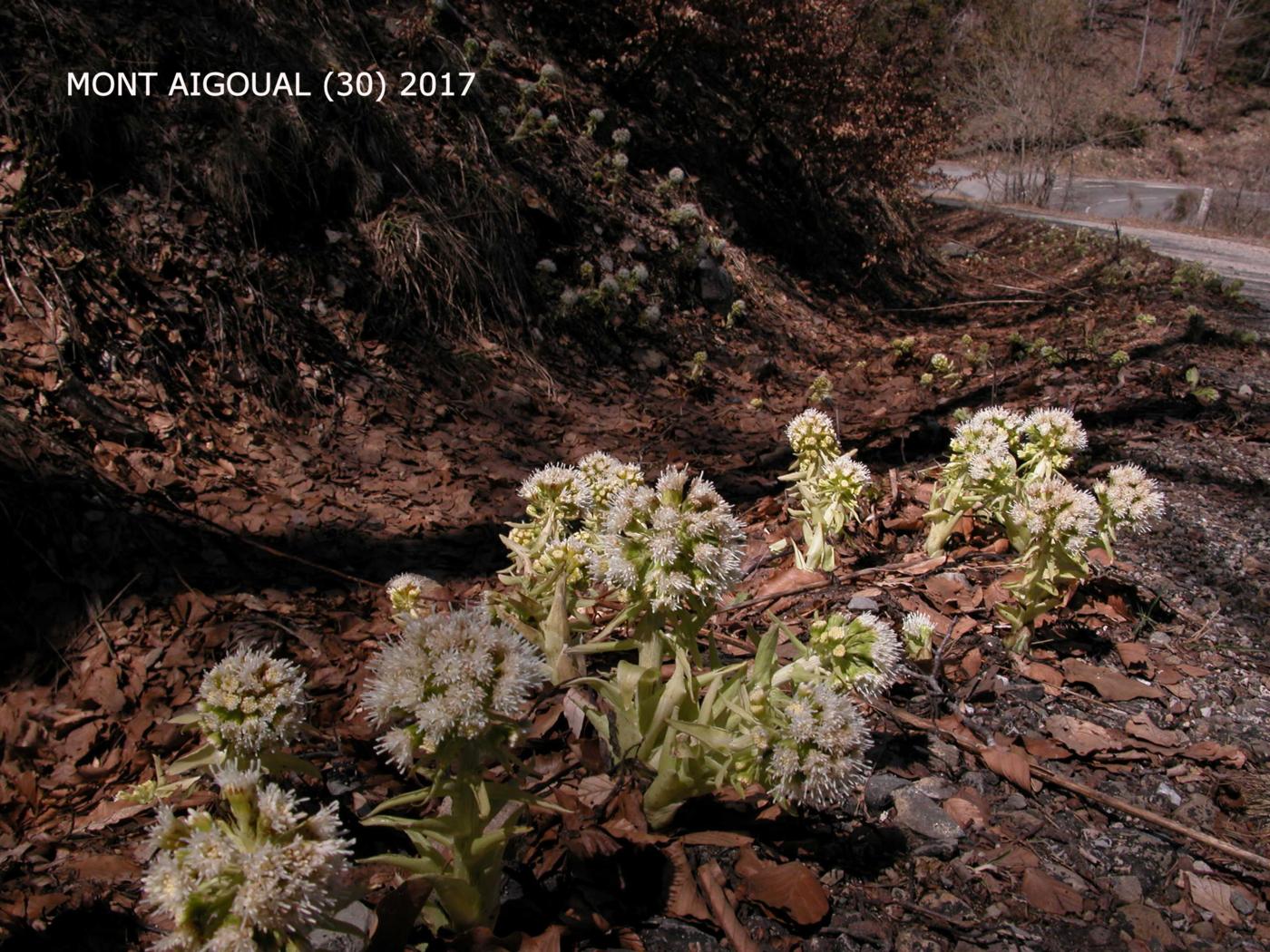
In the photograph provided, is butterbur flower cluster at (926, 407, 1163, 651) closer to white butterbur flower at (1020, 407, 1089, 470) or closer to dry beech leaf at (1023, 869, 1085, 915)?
white butterbur flower at (1020, 407, 1089, 470)

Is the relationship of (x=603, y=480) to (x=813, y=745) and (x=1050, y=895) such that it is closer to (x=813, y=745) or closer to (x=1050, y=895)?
(x=813, y=745)

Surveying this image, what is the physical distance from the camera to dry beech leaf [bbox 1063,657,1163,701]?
7.69ft

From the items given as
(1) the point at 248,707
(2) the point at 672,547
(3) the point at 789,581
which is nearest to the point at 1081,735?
(3) the point at 789,581

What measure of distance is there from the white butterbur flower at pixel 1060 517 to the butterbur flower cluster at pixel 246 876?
1.99 metres

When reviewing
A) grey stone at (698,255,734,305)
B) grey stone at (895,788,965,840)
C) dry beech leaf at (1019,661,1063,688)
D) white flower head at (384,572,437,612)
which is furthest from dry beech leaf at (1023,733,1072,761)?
grey stone at (698,255,734,305)

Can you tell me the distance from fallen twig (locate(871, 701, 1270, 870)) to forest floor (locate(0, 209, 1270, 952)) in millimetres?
22

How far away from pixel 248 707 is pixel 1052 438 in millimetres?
2530

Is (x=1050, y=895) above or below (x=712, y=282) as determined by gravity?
below

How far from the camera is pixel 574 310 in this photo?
5.09 meters

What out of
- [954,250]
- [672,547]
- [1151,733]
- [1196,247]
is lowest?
[1151,733]

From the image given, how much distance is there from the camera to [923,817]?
6.09 ft

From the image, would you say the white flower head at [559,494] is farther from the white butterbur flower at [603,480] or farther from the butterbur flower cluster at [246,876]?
the butterbur flower cluster at [246,876]

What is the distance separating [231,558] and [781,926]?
2170 mm

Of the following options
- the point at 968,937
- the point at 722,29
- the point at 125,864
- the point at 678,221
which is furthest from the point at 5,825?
the point at 722,29
